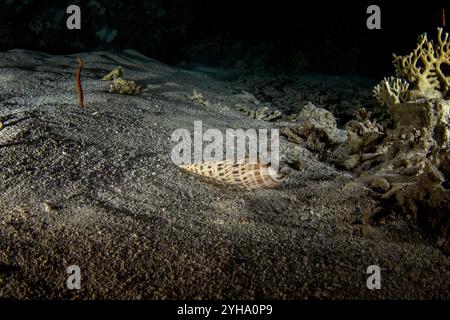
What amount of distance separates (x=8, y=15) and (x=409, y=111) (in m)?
11.1

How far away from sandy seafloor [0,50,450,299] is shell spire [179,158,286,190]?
126mm

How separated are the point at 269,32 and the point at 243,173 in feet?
45.9

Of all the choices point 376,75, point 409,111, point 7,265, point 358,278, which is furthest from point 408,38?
point 7,265

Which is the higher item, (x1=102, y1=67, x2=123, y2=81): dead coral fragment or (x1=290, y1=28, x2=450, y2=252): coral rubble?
(x1=102, y1=67, x2=123, y2=81): dead coral fragment

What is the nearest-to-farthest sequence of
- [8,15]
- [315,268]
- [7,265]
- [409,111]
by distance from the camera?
[7,265] < [315,268] < [409,111] < [8,15]

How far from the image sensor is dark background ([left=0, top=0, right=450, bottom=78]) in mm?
11992

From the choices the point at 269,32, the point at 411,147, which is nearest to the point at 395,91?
the point at 411,147

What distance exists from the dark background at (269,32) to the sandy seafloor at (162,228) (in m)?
8.47

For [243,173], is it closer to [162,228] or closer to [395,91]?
[162,228]

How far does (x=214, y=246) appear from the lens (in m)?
2.40

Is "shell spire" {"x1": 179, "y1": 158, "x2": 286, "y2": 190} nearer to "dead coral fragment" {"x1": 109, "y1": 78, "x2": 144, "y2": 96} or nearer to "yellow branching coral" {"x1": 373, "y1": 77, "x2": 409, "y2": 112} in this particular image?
"yellow branching coral" {"x1": 373, "y1": 77, "x2": 409, "y2": 112}

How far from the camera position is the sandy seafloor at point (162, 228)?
Result: 1988 millimetres

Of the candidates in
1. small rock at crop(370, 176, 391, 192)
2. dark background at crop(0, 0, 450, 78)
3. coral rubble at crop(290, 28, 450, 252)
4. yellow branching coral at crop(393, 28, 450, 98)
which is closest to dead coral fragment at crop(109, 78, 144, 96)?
coral rubble at crop(290, 28, 450, 252)

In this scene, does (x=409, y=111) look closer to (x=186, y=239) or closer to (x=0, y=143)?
(x=186, y=239)
